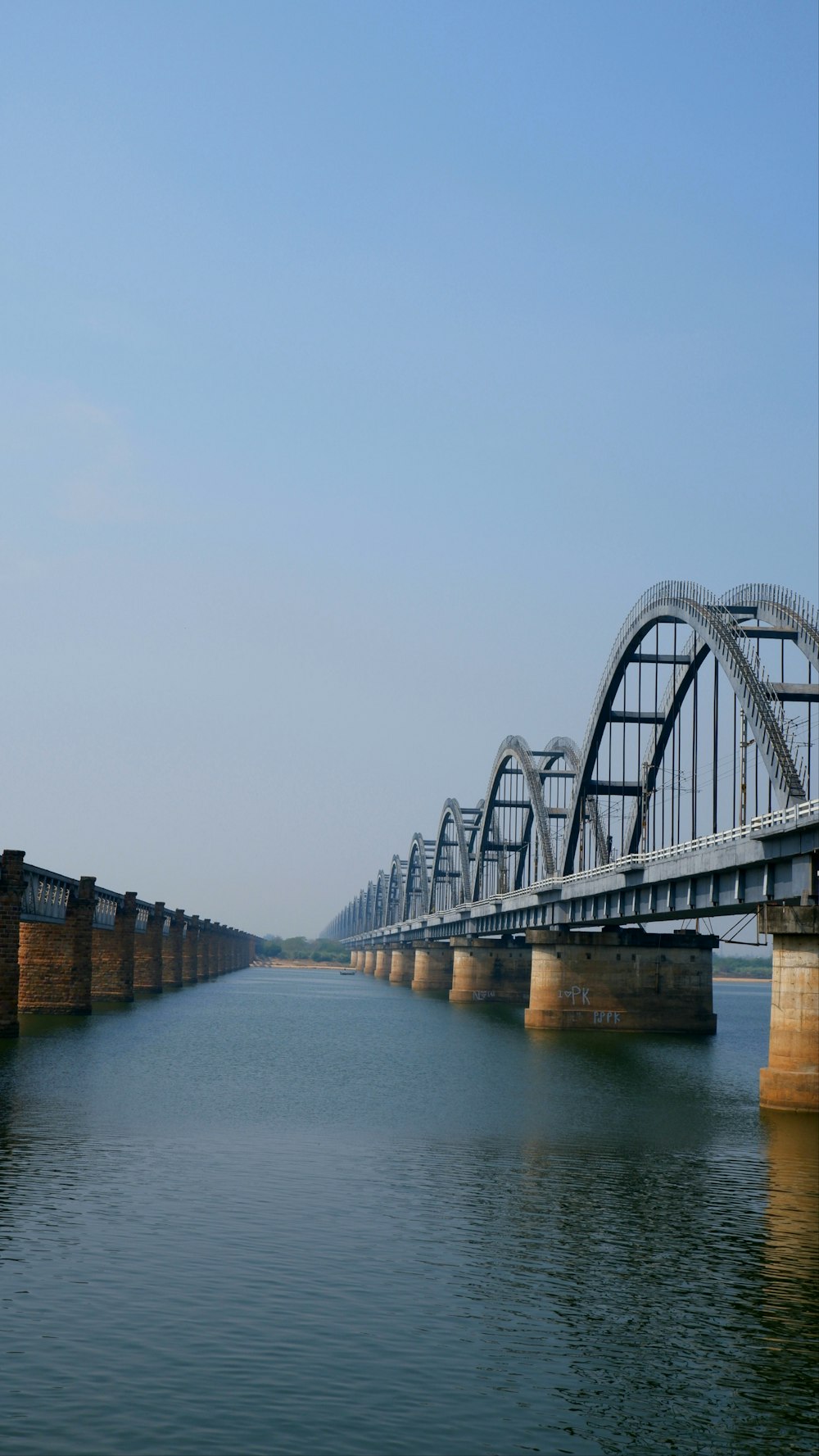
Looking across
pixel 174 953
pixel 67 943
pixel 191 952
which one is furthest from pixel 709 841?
pixel 191 952

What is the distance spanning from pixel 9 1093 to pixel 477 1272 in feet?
76.5

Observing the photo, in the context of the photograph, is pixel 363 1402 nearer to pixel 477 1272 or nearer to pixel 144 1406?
pixel 144 1406

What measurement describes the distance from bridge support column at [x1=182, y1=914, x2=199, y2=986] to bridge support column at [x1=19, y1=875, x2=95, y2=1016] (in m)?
69.7

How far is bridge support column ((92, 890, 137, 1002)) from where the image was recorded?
10162cm

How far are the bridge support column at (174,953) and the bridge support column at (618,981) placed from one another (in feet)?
211

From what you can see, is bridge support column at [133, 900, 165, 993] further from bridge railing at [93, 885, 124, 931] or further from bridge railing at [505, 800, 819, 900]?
bridge railing at [505, 800, 819, 900]

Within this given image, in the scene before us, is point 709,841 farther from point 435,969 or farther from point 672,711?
point 435,969

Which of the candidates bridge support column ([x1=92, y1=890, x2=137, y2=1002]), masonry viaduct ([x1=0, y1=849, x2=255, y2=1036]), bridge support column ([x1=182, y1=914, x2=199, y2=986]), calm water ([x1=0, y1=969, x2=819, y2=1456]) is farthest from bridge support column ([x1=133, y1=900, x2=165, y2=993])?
calm water ([x1=0, y1=969, x2=819, y2=1456])

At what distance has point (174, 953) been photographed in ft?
476

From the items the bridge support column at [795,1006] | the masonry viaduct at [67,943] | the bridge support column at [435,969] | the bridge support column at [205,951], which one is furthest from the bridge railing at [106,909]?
the bridge support column at [435,969]

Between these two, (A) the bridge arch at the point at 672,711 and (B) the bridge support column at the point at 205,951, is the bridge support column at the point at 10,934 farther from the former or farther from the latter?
(B) the bridge support column at the point at 205,951

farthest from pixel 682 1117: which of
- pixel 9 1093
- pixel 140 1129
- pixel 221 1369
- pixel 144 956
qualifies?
pixel 144 956

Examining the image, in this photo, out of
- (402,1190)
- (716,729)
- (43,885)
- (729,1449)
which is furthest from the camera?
(43,885)

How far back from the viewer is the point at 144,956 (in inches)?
4779
